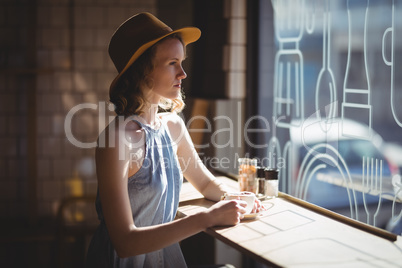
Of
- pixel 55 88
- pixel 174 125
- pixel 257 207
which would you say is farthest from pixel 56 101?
pixel 257 207

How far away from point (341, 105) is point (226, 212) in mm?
885

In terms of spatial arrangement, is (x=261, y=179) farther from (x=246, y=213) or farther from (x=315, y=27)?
(x=315, y=27)

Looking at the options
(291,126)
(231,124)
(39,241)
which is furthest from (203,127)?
(39,241)

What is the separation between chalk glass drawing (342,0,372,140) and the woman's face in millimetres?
818

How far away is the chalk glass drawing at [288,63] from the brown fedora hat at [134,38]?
1.00 meters

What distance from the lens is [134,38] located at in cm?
173

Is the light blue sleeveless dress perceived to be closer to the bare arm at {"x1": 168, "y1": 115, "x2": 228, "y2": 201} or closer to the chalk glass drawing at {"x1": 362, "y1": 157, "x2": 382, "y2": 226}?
the bare arm at {"x1": 168, "y1": 115, "x2": 228, "y2": 201}

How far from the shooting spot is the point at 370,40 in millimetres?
2010

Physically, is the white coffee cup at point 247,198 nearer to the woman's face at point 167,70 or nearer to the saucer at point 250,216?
the saucer at point 250,216

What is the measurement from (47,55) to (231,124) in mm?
1487

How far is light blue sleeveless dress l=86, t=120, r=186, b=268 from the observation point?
171 centimetres

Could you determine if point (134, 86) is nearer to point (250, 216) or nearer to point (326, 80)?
point (250, 216)

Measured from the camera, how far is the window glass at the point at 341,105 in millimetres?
1898

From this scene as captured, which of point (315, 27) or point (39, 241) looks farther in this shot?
point (39, 241)
